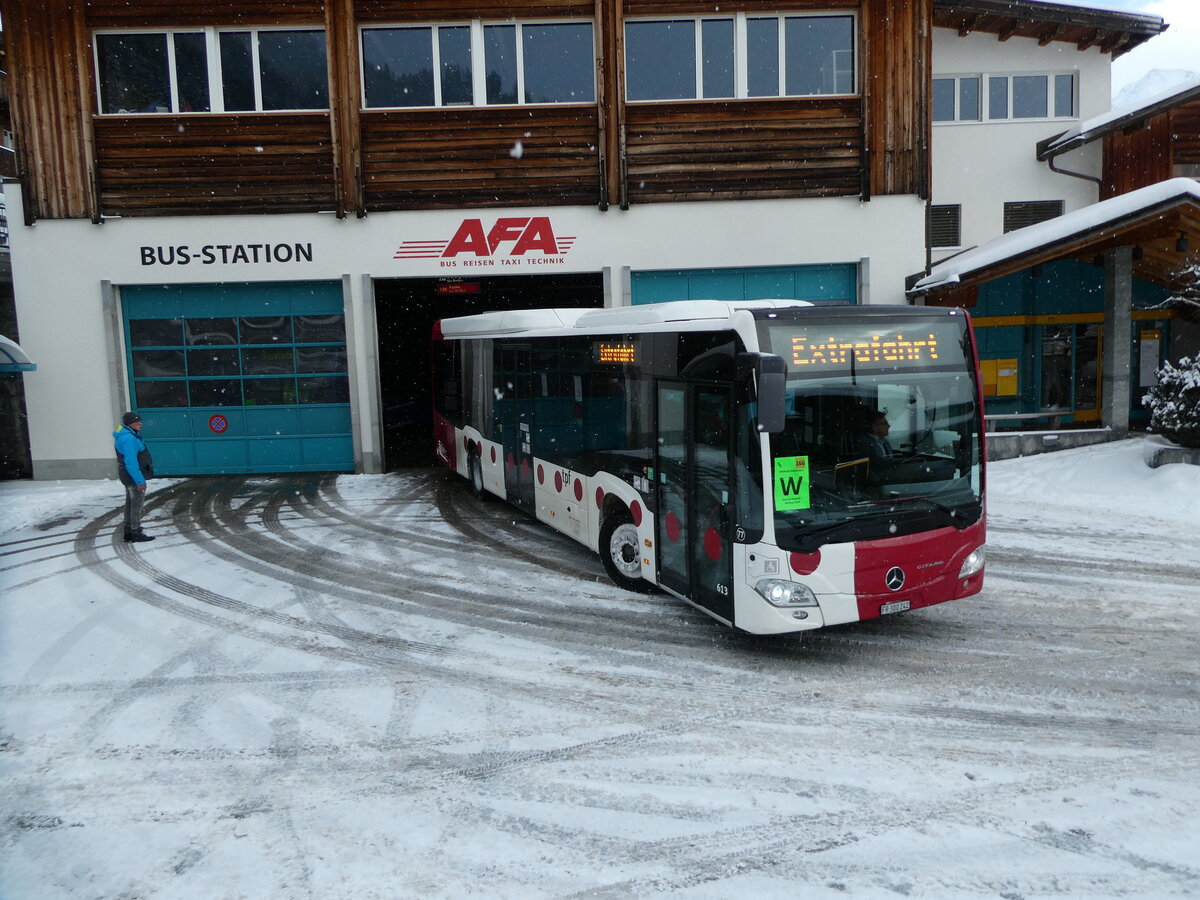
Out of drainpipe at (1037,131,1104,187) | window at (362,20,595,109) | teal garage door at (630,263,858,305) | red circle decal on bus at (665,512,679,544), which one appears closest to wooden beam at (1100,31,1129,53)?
drainpipe at (1037,131,1104,187)

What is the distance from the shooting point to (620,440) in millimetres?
8281

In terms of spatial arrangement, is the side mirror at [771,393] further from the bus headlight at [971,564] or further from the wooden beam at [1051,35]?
the wooden beam at [1051,35]

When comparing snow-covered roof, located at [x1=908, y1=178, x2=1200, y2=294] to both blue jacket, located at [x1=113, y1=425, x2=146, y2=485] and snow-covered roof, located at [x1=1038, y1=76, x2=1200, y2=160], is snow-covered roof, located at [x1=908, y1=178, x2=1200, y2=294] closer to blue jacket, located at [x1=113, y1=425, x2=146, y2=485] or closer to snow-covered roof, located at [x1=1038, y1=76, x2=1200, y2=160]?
snow-covered roof, located at [x1=1038, y1=76, x2=1200, y2=160]

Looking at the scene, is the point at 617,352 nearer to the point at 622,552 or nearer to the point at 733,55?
the point at 622,552

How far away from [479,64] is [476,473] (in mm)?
7608

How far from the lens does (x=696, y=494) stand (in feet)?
22.8

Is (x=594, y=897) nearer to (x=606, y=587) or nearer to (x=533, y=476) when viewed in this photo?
(x=606, y=587)

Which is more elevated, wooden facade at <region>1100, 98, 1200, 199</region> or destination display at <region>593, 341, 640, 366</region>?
wooden facade at <region>1100, 98, 1200, 199</region>

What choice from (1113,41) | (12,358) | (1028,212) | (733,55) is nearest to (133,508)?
(12,358)

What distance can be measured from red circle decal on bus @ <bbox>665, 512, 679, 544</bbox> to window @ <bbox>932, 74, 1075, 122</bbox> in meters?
17.1

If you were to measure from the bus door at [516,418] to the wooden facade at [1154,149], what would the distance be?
53.1 ft

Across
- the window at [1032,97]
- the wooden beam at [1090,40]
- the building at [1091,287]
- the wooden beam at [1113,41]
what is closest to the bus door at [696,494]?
the building at [1091,287]

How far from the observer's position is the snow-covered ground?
416 cm

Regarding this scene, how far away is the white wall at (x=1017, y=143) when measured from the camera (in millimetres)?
20156
